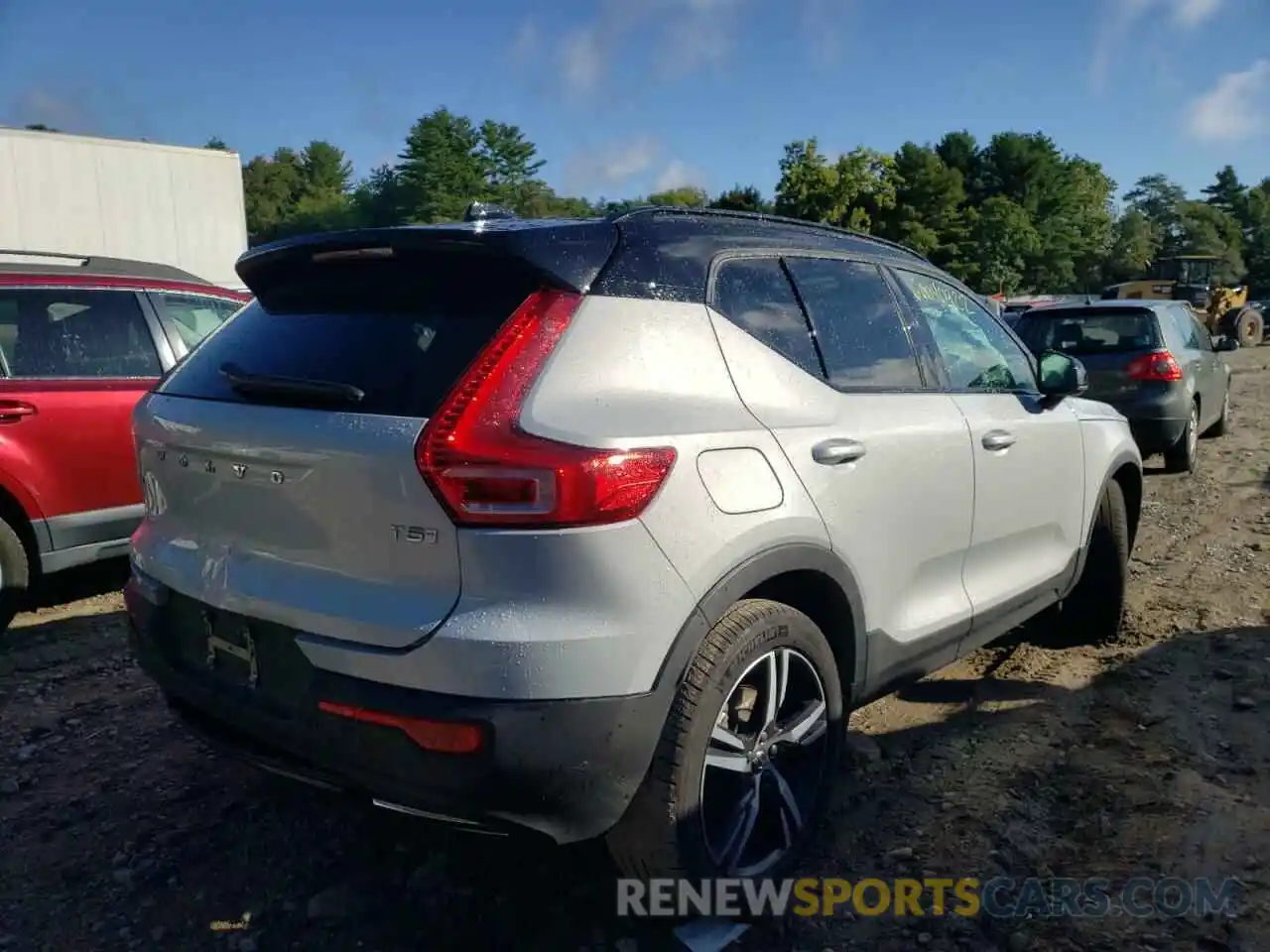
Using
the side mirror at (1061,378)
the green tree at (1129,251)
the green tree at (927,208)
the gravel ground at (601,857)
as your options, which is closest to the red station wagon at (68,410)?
the gravel ground at (601,857)

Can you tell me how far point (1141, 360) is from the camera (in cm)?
841

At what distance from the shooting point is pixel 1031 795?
10.3 feet

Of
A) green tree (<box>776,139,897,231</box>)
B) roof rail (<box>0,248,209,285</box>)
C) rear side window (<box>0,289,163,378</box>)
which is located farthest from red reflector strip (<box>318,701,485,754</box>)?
green tree (<box>776,139,897,231</box>)

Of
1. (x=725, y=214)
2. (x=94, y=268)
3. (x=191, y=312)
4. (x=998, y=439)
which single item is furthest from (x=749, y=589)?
(x=94, y=268)

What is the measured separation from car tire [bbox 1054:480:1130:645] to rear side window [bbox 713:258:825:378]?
2286 mm

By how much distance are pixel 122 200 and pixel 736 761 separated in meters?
17.0

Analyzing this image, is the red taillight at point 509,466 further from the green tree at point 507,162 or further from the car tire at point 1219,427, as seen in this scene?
the green tree at point 507,162

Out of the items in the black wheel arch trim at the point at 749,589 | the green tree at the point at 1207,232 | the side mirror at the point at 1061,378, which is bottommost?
the black wheel arch trim at the point at 749,589

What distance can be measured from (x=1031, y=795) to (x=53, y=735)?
139 inches

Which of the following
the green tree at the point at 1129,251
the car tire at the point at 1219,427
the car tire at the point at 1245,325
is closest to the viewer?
the car tire at the point at 1219,427

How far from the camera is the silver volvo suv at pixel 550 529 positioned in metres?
1.99

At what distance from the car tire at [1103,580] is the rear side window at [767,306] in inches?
90.0

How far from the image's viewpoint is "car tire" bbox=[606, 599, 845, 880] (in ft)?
7.23

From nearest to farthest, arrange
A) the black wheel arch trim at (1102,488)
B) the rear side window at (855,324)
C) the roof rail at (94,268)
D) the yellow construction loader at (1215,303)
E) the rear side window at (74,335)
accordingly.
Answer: the rear side window at (855,324)
the black wheel arch trim at (1102,488)
the rear side window at (74,335)
the roof rail at (94,268)
the yellow construction loader at (1215,303)
